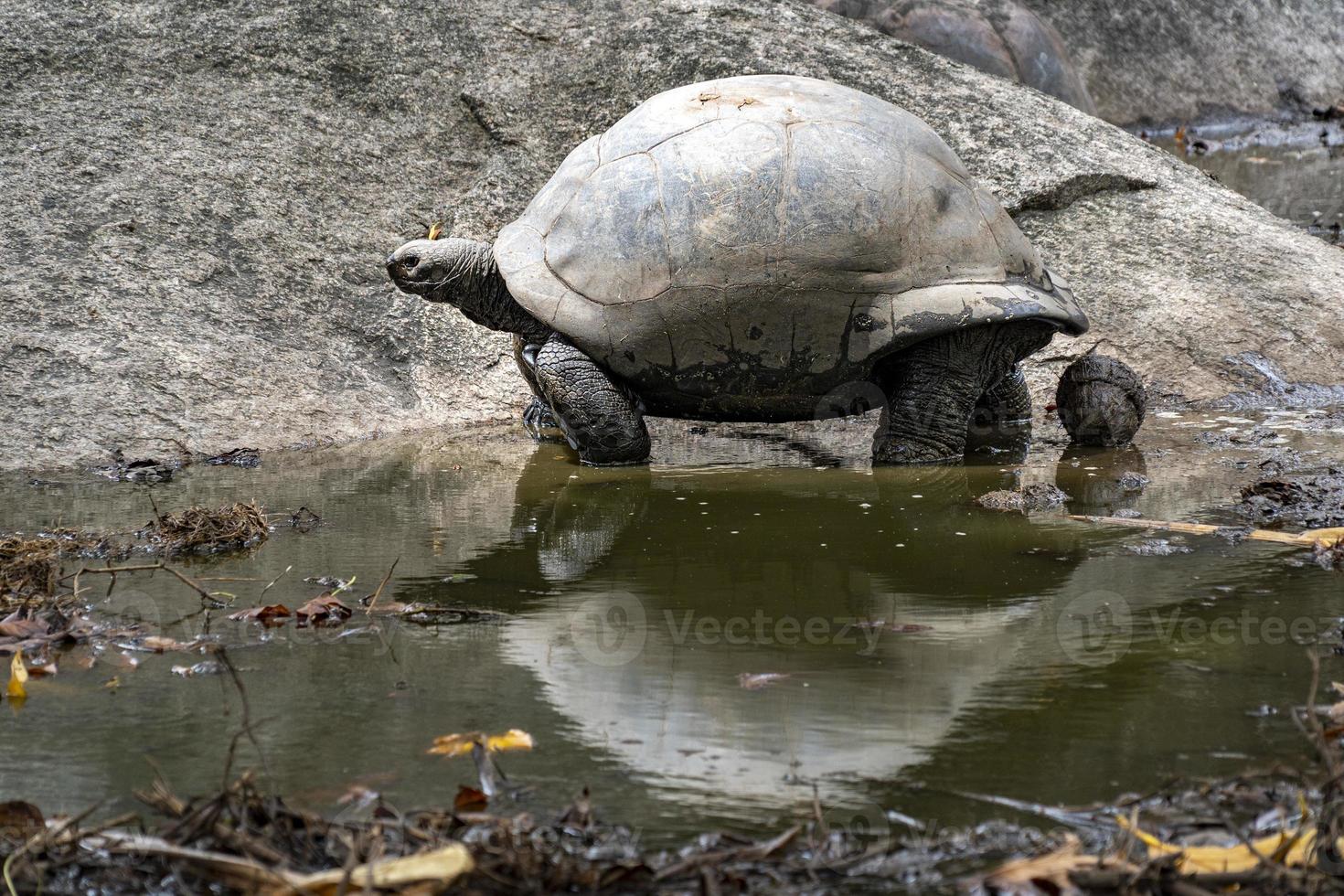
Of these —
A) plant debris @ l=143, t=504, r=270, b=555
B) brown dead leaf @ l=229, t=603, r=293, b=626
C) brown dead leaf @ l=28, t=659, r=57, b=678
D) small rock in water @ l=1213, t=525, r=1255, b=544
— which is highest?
small rock in water @ l=1213, t=525, r=1255, b=544

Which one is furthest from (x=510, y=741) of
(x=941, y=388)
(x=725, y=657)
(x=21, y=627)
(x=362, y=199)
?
(x=362, y=199)

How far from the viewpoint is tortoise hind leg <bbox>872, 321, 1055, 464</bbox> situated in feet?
20.0

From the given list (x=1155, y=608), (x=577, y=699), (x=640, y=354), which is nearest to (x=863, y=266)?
(x=640, y=354)

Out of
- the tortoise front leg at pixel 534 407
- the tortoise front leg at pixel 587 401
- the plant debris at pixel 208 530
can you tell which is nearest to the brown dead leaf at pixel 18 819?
the plant debris at pixel 208 530

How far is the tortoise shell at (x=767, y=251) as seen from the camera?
5.76 metres

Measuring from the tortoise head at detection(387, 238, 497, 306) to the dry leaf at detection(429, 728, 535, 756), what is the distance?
3.84m

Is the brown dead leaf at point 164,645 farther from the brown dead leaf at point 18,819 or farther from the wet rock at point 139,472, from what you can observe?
the wet rock at point 139,472

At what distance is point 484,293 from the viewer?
21.4 feet

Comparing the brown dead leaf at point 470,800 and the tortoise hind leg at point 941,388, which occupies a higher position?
the tortoise hind leg at point 941,388

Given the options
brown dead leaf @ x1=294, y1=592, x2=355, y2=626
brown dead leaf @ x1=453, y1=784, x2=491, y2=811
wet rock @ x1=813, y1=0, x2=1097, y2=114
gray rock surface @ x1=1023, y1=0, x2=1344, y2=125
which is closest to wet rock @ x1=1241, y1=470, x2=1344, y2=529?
brown dead leaf @ x1=294, y1=592, x2=355, y2=626

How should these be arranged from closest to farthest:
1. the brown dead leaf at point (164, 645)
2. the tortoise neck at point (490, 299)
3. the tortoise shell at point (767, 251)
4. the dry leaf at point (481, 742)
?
the dry leaf at point (481, 742) < the brown dead leaf at point (164, 645) < the tortoise shell at point (767, 251) < the tortoise neck at point (490, 299)

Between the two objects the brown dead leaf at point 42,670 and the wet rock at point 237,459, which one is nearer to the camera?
the brown dead leaf at point 42,670

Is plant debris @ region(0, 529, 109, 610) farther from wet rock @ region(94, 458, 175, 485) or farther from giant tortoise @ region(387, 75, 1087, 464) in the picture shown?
giant tortoise @ region(387, 75, 1087, 464)

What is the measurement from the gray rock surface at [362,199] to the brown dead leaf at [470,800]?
13.7 ft
